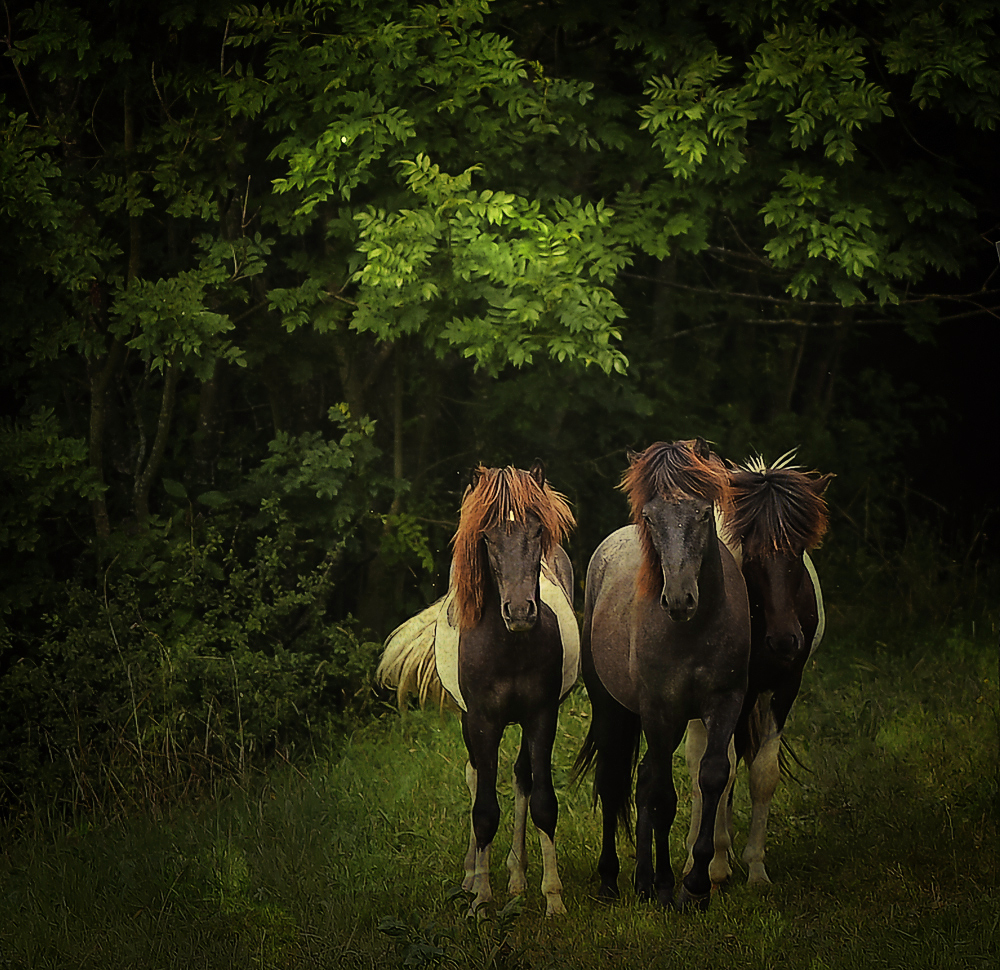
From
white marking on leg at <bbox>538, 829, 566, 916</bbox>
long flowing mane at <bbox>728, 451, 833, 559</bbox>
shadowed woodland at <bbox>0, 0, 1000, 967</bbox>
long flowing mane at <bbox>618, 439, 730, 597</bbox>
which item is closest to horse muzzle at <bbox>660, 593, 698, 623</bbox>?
long flowing mane at <bbox>618, 439, 730, 597</bbox>

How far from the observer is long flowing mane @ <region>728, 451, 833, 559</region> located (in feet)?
17.0

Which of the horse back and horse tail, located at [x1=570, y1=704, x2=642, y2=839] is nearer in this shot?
the horse back

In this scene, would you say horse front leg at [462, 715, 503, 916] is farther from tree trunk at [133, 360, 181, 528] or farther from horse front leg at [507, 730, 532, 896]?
tree trunk at [133, 360, 181, 528]

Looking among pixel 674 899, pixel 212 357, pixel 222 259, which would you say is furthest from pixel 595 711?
pixel 222 259

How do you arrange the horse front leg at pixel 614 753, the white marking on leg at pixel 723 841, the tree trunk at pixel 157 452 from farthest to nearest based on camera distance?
the tree trunk at pixel 157 452, the horse front leg at pixel 614 753, the white marking on leg at pixel 723 841

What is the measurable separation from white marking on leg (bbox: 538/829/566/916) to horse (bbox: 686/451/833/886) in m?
0.62

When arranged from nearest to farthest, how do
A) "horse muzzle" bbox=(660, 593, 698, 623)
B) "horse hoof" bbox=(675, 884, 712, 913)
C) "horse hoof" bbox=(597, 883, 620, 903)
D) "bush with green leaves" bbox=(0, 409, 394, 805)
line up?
"horse muzzle" bbox=(660, 593, 698, 623)
"horse hoof" bbox=(675, 884, 712, 913)
"horse hoof" bbox=(597, 883, 620, 903)
"bush with green leaves" bbox=(0, 409, 394, 805)

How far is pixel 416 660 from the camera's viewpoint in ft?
20.5

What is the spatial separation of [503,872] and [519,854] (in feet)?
1.41

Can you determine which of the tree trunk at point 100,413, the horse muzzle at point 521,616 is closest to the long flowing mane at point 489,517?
the horse muzzle at point 521,616

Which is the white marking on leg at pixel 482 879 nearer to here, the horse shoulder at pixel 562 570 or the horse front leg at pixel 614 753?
the horse front leg at pixel 614 753

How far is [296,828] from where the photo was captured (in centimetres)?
638

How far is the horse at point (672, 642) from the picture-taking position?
4.64 meters

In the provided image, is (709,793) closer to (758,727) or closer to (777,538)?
(758,727)
